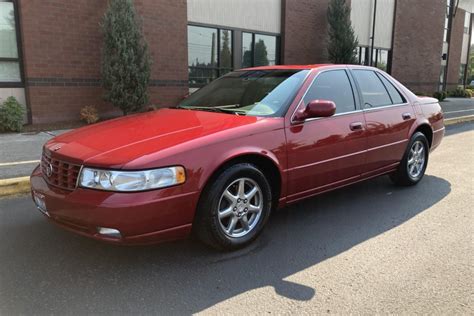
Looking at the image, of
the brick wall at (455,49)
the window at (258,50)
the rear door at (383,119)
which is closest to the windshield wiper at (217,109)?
the rear door at (383,119)

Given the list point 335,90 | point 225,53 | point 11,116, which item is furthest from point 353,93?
point 225,53

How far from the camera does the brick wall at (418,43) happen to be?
2083 centimetres

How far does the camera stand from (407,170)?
5.33 m

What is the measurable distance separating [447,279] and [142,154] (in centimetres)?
241

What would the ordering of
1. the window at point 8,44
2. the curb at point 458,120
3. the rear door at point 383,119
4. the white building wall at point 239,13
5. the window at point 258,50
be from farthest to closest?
the window at point 258,50, the curb at point 458,120, the white building wall at point 239,13, the window at point 8,44, the rear door at point 383,119

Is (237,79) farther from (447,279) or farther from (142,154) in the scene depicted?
(447,279)

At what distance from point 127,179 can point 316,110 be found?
5.91 feet

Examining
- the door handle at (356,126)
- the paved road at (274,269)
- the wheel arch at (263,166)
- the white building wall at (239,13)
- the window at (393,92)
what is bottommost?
A: the paved road at (274,269)

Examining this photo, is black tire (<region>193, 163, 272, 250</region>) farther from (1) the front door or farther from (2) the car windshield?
(2) the car windshield

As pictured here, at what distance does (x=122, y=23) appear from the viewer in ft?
31.7

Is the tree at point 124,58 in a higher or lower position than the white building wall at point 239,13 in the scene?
lower

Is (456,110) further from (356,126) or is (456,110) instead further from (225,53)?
(356,126)

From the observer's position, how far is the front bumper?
2830 mm

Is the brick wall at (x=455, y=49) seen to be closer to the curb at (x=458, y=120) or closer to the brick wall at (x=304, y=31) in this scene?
the curb at (x=458, y=120)
